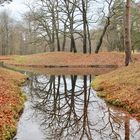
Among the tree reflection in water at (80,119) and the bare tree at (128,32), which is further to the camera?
the bare tree at (128,32)

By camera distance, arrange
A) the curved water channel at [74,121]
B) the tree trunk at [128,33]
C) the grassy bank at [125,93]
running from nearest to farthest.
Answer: the curved water channel at [74,121]
the grassy bank at [125,93]
the tree trunk at [128,33]

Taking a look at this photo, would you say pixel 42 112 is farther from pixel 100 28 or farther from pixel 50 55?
pixel 100 28

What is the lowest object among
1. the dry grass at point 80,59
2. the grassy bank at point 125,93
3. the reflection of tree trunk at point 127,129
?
the reflection of tree trunk at point 127,129

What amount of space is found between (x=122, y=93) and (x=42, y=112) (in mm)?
4358

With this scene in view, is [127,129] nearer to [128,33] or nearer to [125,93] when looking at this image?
[125,93]

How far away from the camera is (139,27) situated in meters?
74.6

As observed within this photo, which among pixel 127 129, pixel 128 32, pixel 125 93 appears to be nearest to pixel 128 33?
pixel 128 32

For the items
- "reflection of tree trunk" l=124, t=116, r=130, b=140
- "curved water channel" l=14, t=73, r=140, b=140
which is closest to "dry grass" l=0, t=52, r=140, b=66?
"curved water channel" l=14, t=73, r=140, b=140

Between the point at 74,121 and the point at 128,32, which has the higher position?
the point at 128,32

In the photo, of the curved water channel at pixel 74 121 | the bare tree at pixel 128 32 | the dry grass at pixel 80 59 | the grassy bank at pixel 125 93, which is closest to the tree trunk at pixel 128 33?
the bare tree at pixel 128 32

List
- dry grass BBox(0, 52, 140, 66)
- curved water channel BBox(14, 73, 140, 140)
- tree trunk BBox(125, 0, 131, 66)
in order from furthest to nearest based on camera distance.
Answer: dry grass BBox(0, 52, 140, 66)
tree trunk BBox(125, 0, 131, 66)
curved water channel BBox(14, 73, 140, 140)

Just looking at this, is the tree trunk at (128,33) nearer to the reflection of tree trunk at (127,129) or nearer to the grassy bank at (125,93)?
the grassy bank at (125,93)

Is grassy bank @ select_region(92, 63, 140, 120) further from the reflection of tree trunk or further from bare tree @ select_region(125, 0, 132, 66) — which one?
bare tree @ select_region(125, 0, 132, 66)

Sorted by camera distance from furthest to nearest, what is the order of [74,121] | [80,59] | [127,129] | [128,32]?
[80,59] → [128,32] → [74,121] → [127,129]
